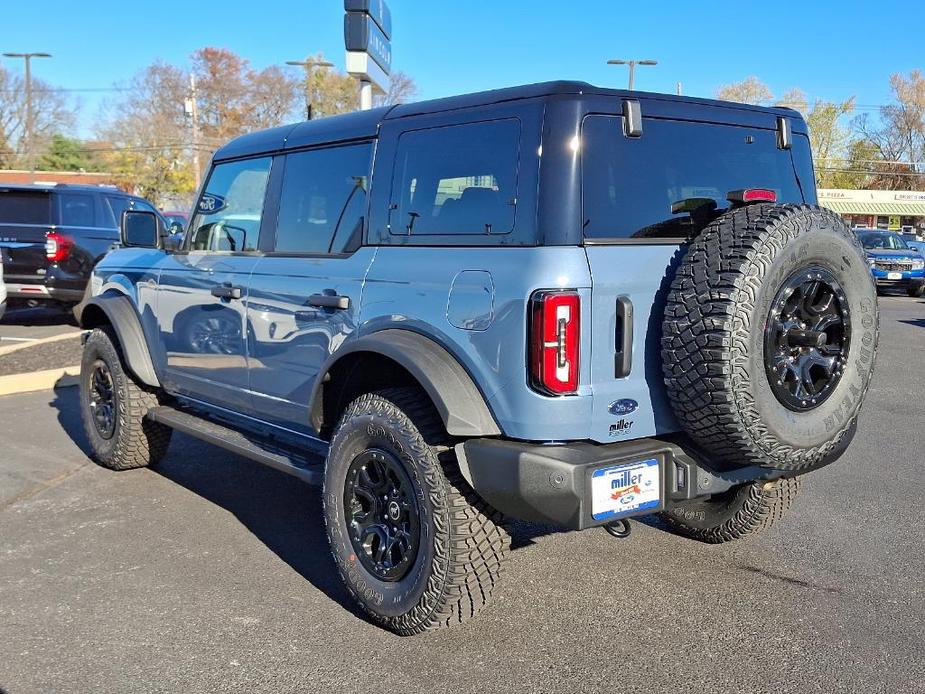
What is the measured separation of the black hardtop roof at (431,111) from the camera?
3238 millimetres

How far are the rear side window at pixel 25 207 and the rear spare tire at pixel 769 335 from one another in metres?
11.3

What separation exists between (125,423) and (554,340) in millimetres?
3482

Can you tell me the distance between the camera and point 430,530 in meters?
3.28

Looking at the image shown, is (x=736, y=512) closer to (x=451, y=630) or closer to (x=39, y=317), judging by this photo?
(x=451, y=630)

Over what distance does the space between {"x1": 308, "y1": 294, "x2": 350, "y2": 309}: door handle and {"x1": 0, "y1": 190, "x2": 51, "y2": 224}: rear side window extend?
980cm

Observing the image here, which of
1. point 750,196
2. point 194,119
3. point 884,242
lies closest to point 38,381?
point 750,196

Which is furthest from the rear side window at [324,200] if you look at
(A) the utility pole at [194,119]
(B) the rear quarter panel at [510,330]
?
(A) the utility pole at [194,119]

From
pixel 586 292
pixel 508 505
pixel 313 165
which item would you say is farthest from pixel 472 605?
pixel 313 165

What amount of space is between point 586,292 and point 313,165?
1.82m

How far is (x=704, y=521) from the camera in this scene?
4414 mm

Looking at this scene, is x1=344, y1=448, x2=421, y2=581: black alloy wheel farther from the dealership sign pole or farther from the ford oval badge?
the dealership sign pole

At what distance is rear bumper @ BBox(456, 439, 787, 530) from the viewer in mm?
2969

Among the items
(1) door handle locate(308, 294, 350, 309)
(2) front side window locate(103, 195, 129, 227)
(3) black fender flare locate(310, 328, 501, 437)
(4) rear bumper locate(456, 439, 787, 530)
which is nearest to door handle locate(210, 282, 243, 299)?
(1) door handle locate(308, 294, 350, 309)

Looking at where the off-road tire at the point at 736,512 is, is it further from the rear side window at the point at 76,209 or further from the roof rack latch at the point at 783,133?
the rear side window at the point at 76,209
